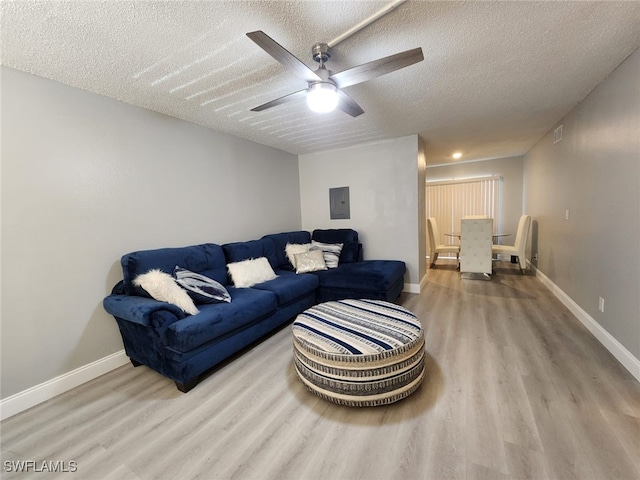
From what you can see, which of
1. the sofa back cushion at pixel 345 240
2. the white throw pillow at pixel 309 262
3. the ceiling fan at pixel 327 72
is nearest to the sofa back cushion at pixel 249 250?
the white throw pillow at pixel 309 262

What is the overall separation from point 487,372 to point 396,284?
1505mm

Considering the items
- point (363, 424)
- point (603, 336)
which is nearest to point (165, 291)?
point (363, 424)

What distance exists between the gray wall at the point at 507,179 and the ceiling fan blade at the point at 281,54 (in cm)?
564

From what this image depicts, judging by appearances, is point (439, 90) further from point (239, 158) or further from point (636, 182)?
point (239, 158)

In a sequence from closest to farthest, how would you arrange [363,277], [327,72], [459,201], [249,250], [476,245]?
[327,72] → [363,277] → [249,250] → [476,245] → [459,201]

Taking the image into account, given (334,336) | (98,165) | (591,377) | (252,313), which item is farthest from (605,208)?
(98,165)

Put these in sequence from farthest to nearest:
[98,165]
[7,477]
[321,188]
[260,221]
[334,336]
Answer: [321,188] < [260,221] < [98,165] < [334,336] < [7,477]

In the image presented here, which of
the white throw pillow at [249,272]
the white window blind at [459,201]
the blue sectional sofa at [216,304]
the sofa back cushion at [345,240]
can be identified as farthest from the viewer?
the white window blind at [459,201]

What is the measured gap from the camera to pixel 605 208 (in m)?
2.23

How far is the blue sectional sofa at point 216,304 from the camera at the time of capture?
72.7 inches

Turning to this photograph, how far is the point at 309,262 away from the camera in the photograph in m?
3.48

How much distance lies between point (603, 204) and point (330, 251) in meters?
2.80

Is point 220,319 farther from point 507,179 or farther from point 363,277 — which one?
point 507,179

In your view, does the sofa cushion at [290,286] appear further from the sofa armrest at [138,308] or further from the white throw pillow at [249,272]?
the sofa armrest at [138,308]
